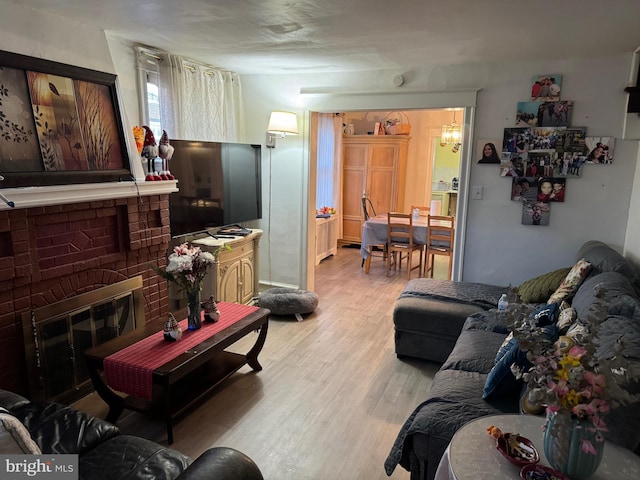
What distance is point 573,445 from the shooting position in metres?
1.23

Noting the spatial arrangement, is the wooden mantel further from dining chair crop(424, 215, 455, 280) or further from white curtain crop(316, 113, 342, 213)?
white curtain crop(316, 113, 342, 213)

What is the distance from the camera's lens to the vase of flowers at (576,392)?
117 centimetres

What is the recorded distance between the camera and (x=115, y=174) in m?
2.96

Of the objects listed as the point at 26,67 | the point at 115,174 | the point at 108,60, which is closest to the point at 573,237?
the point at 115,174

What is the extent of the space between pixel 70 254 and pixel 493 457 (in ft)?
8.23

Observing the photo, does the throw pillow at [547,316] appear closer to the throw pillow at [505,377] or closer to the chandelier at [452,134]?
the throw pillow at [505,377]

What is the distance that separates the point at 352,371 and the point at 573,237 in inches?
85.7

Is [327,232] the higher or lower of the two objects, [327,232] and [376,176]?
the lower

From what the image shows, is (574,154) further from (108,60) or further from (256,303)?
(108,60)

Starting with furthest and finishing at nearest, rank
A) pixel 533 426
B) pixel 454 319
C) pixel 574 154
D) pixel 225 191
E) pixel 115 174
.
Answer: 1. pixel 225 191
2. pixel 574 154
3. pixel 454 319
4. pixel 115 174
5. pixel 533 426

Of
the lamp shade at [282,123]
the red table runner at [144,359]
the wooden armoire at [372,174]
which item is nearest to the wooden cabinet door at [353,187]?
the wooden armoire at [372,174]

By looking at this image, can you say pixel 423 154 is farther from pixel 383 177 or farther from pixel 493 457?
pixel 493 457

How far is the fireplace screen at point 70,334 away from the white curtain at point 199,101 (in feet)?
5.07

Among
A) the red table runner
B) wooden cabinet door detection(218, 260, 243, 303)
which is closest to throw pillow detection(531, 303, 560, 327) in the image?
the red table runner
